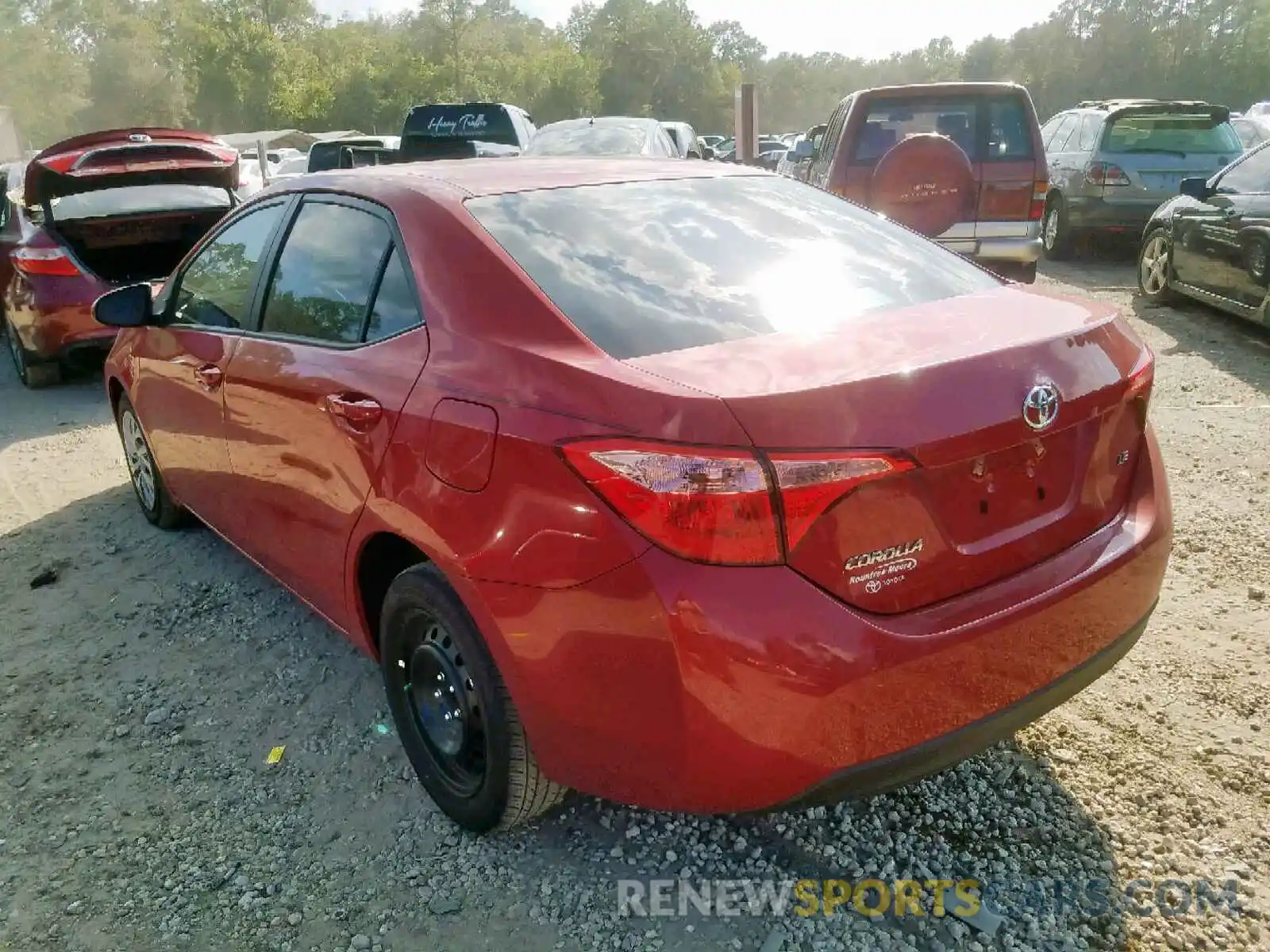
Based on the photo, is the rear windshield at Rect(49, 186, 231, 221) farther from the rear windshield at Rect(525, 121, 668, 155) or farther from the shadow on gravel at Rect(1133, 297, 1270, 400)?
the shadow on gravel at Rect(1133, 297, 1270, 400)

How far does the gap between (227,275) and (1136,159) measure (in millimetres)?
10215

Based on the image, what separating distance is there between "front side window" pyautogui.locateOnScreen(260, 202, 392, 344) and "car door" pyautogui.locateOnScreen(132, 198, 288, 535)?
19 centimetres

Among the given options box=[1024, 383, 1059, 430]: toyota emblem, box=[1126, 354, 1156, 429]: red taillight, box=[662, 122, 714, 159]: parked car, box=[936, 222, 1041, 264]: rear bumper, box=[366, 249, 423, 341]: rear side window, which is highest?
box=[366, 249, 423, 341]: rear side window

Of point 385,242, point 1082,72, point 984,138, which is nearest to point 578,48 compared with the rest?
point 1082,72

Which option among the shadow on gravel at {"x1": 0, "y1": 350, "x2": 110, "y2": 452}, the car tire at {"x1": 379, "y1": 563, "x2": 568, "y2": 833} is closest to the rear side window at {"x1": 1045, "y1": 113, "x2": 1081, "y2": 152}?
the shadow on gravel at {"x1": 0, "y1": 350, "x2": 110, "y2": 452}

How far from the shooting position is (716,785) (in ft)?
6.62

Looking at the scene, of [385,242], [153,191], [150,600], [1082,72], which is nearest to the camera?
[385,242]

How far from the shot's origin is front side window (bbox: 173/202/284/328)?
3422 millimetres

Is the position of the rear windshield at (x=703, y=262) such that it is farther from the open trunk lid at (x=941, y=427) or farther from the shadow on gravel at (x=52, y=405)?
the shadow on gravel at (x=52, y=405)

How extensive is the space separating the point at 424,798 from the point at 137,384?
2.53 metres

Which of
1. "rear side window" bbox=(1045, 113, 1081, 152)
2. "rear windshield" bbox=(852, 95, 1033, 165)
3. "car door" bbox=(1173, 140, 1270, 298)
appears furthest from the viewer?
"rear side window" bbox=(1045, 113, 1081, 152)

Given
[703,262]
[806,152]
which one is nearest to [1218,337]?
[806,152]

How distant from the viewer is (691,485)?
6.19 ft

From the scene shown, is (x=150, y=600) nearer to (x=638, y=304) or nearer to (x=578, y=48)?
(x=638, y=304)
